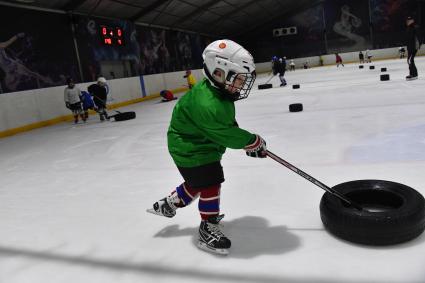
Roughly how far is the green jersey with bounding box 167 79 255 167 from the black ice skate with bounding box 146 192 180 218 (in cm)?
34

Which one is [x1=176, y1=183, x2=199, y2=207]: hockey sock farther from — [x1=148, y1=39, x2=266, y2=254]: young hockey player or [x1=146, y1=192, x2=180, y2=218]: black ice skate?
[x1=148, y1=39, x2=266, y2=254]: young hockey player

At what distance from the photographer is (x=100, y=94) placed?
8.37 meters

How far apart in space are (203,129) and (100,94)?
285 inches

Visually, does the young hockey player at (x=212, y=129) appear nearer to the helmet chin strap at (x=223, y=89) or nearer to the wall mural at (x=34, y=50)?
the helmet chin strap at (x=223, y=89)

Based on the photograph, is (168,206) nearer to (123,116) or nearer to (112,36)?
(123,116)

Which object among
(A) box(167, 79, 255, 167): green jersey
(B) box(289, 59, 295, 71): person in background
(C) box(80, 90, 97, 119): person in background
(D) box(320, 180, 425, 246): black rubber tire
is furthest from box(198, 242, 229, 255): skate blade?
(B) box(289, 59, 295, 71): person in background

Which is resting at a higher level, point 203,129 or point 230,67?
point 230,67

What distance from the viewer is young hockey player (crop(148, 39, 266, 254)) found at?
1.64 metres

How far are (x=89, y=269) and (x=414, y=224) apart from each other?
5.06 ft

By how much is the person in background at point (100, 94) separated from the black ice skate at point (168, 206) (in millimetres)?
6509

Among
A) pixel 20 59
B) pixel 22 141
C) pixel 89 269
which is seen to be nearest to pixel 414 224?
pixel 89 269

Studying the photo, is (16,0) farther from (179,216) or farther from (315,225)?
(315,225)

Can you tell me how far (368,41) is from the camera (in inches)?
947

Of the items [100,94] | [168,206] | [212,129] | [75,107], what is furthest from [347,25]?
[212,129]
